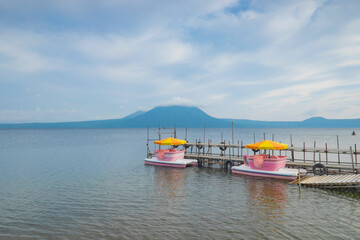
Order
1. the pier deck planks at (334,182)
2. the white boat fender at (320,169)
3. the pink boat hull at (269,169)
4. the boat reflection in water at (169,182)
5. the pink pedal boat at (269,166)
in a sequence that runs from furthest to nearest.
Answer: the white boat fender at (320,169) → the pink pedal boat at (269,166) → the pink boat hull at (269,169) → the boat reflection in water at (169,182) → the pier deck planks at (334,182)

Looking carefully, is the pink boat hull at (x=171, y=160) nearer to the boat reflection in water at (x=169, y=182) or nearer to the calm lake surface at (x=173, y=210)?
the boat reflection in water at (x=169, y=182)

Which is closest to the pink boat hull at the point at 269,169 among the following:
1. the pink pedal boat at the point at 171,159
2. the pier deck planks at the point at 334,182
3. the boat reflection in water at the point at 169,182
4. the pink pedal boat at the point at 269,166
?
the pink pedal boat at the point at 269,166

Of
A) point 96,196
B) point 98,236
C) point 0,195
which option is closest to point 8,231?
point 98,236

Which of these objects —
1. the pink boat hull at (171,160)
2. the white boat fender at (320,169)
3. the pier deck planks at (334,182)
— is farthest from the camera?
the pink boat hull at (171,160)

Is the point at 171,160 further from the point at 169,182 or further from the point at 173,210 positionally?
the point at 173,210

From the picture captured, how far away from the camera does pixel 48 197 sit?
60.4 ft

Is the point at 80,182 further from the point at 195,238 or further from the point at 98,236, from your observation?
the point at 195,238

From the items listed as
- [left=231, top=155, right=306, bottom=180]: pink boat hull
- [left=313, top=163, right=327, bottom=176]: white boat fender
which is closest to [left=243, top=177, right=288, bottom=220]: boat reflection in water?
[left=231, top=155, right=306, bottom=180]: pink boat hull

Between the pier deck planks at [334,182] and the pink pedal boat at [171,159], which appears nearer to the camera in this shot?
the pier deck planks at [334,182]

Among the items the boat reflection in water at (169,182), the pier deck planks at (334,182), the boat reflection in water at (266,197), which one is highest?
the pier deck planks at (334,182)

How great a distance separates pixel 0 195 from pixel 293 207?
73.1ft

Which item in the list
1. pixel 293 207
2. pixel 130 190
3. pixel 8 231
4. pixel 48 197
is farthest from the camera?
pixel 130 190

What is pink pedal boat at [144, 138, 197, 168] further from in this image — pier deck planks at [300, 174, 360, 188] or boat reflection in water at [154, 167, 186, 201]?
pier deck planks at [300, 174, 360, 188]

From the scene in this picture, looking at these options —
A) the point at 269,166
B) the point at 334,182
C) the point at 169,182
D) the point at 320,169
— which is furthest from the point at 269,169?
the point at 169,182
